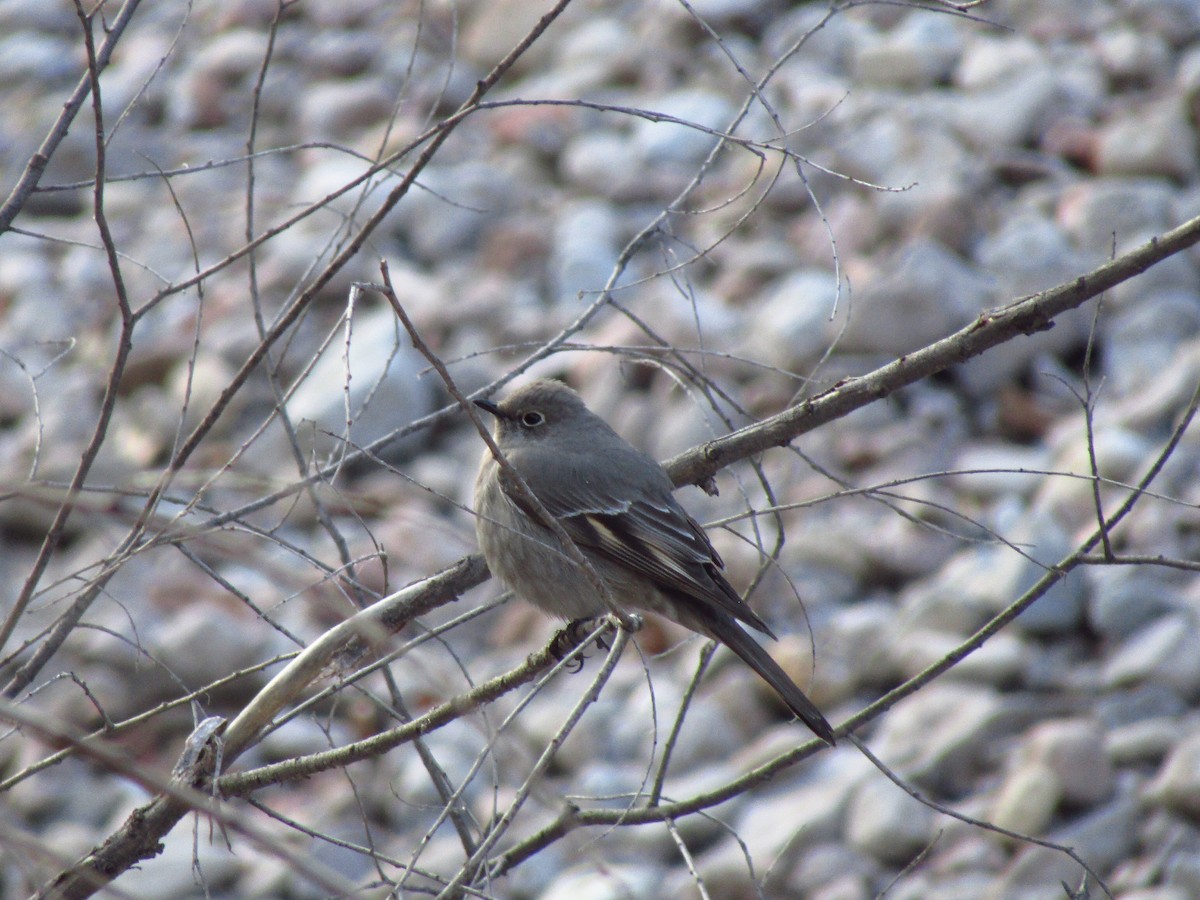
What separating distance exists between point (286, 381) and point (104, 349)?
198cm

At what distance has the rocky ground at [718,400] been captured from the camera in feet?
21.3

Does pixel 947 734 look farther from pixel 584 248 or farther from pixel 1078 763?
pixel 584 248

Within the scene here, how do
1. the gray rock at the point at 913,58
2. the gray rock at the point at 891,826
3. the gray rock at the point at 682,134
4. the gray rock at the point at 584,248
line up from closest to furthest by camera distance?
the gray rock at the point at 891,826
the gray rock at the point at 584,248
the gray rock at the point at 682,134
the gray rock at the point at 913,58

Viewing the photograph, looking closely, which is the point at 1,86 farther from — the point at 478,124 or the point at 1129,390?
the point at 1129,390

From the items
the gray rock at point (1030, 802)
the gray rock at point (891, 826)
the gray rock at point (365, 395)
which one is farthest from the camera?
the gray rock at point (365, 395)

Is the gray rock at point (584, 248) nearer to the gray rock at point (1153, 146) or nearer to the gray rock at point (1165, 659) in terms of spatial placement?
the gray rock at point (1153, 146)

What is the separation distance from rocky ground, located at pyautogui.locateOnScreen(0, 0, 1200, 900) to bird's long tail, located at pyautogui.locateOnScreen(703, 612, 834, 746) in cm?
33

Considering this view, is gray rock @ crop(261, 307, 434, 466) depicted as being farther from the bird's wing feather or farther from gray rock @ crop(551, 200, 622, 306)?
the bird's wing feather

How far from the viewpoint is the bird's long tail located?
3887 millimetres

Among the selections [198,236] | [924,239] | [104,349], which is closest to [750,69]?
[924,239]

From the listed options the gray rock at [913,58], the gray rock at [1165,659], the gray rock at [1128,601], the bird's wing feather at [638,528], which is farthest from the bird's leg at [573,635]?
the gray rock at [913,58]

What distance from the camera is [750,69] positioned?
36.0ft

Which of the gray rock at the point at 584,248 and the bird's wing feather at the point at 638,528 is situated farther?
the gray rock at the point at 584,248

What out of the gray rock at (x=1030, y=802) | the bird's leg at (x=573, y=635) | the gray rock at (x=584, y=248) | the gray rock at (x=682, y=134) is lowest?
the gray rock at (x=1030, y=802)
